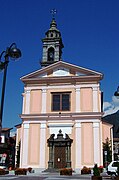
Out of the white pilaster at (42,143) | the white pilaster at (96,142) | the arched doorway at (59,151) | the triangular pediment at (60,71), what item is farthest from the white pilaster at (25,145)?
the white pilaster at (96,142)

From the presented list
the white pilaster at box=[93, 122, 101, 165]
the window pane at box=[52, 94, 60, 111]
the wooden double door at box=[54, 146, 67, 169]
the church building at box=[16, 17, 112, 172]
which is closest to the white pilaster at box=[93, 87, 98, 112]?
the church building at box=[16, 17, 112, 172]

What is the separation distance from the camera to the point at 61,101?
3128 centimetres

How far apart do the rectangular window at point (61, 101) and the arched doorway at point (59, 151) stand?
2.71m

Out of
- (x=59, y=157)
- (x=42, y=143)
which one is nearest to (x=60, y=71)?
(x=42, y=143)

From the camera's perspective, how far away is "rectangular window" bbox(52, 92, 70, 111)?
31172mm

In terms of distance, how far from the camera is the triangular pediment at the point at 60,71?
104 feet

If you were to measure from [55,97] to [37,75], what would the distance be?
3.56m

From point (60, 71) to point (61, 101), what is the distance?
12.2ft

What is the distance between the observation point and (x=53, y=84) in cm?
3209

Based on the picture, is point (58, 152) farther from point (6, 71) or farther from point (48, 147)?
point (6, 71)

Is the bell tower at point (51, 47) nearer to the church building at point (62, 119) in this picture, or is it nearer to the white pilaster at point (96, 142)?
the church building at point (62, 119)

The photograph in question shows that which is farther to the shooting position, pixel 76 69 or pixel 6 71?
pixel 76 69

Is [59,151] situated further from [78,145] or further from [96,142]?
[96,142]

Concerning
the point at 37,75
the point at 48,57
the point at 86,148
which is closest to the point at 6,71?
the point at 86,148
